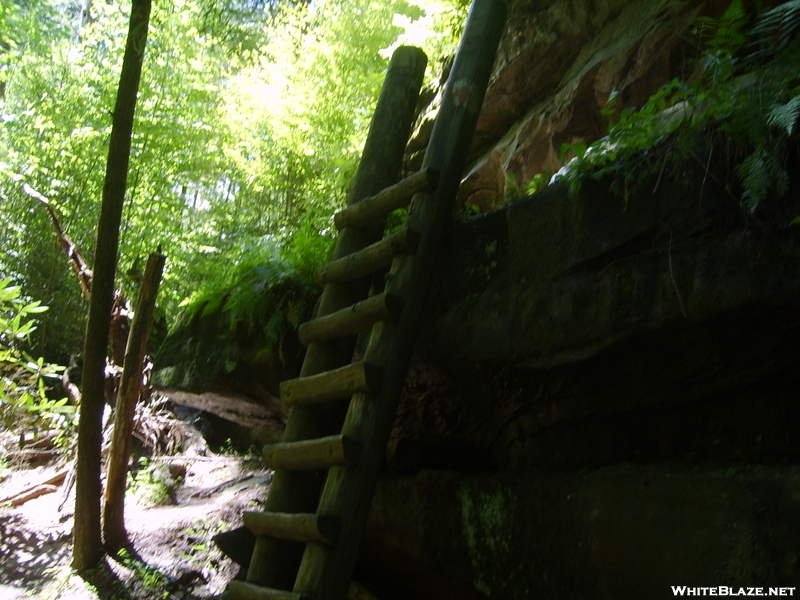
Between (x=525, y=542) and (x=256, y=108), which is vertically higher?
A: (x=256, y=108)

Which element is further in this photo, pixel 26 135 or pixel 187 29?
pixel 26 135

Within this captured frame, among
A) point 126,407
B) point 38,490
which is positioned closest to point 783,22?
point 126,407

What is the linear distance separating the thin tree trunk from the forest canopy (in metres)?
0.60

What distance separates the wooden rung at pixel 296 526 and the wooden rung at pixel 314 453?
0.83 ft

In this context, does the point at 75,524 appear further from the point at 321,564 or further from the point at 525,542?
Result: the point at 525,542

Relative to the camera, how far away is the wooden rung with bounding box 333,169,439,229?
A: 344 centimetres

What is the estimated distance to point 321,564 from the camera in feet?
8.69

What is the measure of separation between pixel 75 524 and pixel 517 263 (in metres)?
4.72

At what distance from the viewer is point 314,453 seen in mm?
2988

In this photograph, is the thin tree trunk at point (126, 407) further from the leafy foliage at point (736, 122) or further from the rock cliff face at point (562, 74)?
the leafy foliage at point (736, 122)

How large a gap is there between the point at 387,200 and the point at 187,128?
5.92 metres

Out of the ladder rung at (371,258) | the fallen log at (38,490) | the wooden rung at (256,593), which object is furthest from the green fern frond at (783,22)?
the fallen log at (38,490)

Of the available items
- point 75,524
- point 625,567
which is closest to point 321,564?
point 625,567

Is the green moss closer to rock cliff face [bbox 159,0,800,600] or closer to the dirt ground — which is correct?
rock cliff face [bbox 159,0,800,600]
